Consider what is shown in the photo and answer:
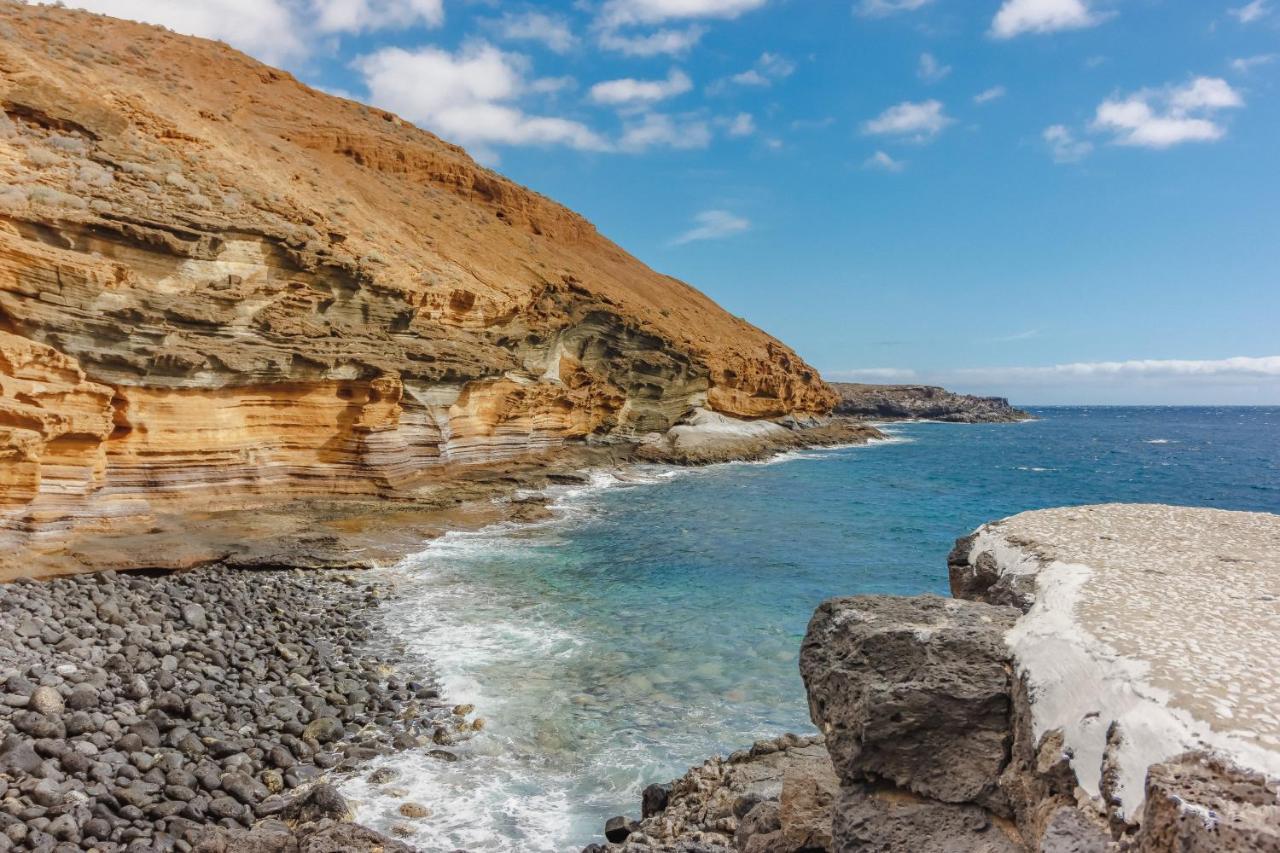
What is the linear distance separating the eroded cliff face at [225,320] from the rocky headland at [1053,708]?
1489cm

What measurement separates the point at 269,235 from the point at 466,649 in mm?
13598

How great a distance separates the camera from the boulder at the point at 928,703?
4.39 meters

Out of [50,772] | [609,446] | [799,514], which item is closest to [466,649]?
[50,772]

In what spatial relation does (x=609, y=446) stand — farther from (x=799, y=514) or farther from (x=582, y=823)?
(x=582, y=823)

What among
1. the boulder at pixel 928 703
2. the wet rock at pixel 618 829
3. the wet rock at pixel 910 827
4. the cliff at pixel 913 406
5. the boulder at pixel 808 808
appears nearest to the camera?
the wet rock at pixel 910 827

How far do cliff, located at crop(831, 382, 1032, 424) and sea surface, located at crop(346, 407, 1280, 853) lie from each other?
68.6m

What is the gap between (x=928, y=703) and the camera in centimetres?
446

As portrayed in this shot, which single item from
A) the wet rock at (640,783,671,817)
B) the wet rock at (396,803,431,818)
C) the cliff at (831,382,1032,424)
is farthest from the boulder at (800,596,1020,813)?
the cliff at (831,382,1032,424)

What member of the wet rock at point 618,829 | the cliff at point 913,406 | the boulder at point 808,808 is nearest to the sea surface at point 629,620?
the wet rock at point 618,829

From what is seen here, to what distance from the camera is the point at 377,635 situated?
42.9 ft

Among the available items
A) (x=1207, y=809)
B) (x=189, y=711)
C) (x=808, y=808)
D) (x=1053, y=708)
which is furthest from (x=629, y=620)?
(x=1207, y=809)

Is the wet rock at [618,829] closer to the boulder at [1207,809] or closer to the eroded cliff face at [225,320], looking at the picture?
the boulder at [1207,809]

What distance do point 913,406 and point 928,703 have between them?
112582mm

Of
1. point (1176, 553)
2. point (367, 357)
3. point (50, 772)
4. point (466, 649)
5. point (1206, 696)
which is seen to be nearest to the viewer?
point (1206, 696)
